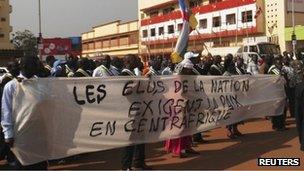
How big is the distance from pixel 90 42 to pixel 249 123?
266 ft

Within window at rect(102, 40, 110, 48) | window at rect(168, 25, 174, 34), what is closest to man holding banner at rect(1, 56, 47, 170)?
window at rect(168, 25, 174, 34)

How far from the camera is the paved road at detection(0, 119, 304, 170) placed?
873cm

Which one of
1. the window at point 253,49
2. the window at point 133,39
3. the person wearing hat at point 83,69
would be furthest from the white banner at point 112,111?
the window at point 133,39

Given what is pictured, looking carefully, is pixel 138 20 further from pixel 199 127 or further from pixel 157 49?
pixel 199 127

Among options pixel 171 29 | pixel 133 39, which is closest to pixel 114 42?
pixel 133 39

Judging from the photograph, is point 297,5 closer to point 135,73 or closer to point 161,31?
point 161,31

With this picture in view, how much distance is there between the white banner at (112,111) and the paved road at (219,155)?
0.50m

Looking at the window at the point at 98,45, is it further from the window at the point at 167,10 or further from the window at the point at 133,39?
the window at the point at 167,10

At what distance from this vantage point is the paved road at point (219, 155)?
8734mm

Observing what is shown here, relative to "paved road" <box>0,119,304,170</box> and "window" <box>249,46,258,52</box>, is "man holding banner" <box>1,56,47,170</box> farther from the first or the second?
"window" <box>249,46,258,52</box>

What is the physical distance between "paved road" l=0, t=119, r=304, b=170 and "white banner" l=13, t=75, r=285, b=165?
50 cm

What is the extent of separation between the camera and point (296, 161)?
28.1 ft

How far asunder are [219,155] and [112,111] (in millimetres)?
2502

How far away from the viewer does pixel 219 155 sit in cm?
956
